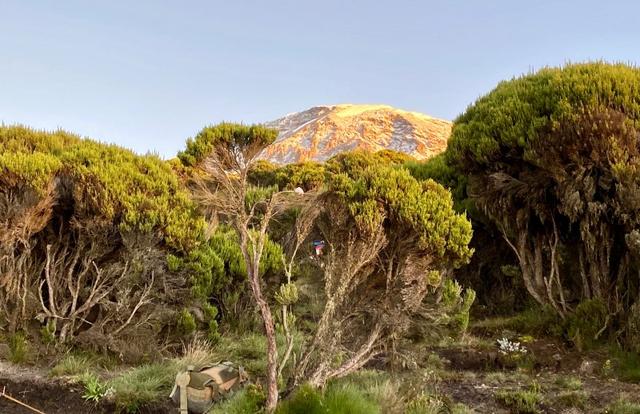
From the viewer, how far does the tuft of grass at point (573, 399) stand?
5.69 m

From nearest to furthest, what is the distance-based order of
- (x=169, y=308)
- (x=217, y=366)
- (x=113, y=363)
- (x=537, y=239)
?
(x=217, y=366)
(x=113, y=363)
(x=169, y=308)
(x=537, y=239)

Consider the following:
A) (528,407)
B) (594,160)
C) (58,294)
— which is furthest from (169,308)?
(594,160)

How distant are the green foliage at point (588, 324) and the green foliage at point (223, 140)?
5432 millimetres

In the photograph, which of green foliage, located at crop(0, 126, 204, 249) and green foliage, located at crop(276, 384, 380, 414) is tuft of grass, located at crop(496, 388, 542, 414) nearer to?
green foliage, located at crop(276, 384, 380, 414)

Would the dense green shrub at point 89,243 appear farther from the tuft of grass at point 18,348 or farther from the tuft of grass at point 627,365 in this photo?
the tuft of grass at point 627,365

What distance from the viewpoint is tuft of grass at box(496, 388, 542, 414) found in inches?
221

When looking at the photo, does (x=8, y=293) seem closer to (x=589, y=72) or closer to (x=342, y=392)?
(x=342, y=392)

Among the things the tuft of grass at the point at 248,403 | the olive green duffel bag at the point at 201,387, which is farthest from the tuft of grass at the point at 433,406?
the olive green duffel bag at the point at 201,387

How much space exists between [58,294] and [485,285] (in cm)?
795

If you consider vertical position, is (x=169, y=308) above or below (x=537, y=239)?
below

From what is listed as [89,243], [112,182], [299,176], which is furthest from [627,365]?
[299,176]

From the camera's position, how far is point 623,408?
534cm

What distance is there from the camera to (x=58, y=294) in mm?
7234

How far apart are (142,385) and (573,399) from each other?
4.84m
